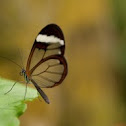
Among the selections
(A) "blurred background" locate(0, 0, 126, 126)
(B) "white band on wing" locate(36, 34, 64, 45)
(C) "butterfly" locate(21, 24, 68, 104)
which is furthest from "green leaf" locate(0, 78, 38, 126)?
(A) "blurred background" locate(0, 0, 126, 126)

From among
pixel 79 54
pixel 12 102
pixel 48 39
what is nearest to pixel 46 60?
pixel 48 39

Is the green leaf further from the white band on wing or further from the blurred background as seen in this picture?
the blurred background

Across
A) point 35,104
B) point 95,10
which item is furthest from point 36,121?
point 95,10

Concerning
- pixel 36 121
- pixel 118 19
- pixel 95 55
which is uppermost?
pixel 118 19

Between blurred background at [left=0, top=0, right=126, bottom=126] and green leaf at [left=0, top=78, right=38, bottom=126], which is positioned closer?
green leaf at [left=0, top=78, right=38, bottom=126]

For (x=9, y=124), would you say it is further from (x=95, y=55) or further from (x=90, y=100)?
(x=95, y=55)

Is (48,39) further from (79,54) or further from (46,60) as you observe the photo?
(79,54)

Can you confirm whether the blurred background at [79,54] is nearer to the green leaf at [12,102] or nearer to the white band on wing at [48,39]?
the white band on wing at [48,39]
